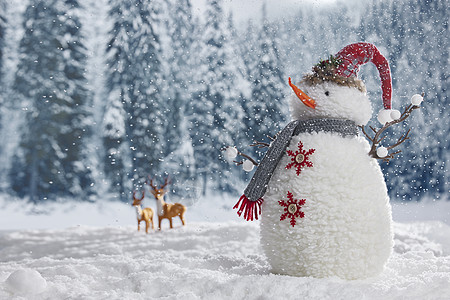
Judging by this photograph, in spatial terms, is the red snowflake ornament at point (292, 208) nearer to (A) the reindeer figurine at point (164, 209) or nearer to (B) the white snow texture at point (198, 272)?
(B) the white snow texture at point (198, 272)

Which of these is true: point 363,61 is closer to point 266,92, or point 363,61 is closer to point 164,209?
point 164,209

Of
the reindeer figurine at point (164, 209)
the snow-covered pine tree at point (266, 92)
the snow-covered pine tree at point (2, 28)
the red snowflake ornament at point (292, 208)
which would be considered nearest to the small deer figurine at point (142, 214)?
the reindeer figurine at point (164, 209)

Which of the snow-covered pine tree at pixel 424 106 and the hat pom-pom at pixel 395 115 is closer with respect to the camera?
the hat pom-pom at pixel 395 115

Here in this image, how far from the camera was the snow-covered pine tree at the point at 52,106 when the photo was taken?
13.4 feet

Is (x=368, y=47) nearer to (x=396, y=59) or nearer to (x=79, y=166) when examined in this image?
(x=396, y=59)

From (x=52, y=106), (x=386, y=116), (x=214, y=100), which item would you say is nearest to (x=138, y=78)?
Result: (x=214, y=100)

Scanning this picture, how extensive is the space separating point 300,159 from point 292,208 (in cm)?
17

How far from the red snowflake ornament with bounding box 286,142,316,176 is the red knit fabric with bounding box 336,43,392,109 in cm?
32

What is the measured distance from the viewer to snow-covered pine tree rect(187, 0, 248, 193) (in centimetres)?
377

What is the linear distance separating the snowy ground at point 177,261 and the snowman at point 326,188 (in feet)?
0.34

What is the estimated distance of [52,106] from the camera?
13.5ft

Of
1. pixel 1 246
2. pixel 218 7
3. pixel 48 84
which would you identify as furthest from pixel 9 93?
pixel 218 7

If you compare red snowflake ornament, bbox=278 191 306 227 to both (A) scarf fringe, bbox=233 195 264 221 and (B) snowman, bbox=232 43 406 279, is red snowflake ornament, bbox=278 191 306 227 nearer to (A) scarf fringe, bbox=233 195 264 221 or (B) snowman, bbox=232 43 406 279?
(B) snowman, bbox=232 43 406 279

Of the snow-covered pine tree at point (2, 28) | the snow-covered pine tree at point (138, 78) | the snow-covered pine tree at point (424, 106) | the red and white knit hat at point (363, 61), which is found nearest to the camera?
the red and white knit hat at point (363, 61)
